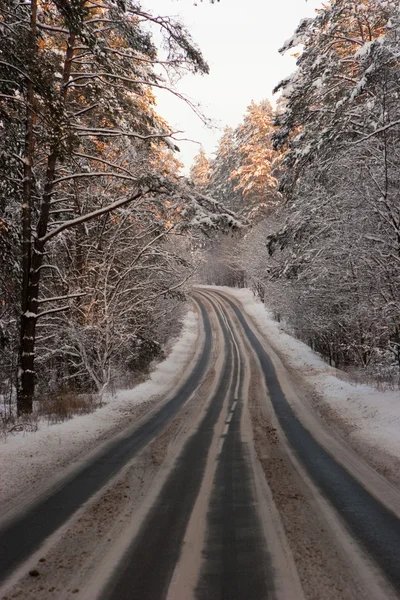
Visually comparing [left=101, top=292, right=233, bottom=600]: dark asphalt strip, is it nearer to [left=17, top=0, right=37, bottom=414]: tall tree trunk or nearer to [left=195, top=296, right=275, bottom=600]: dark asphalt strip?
[left=195, top=296, right=275, bottom=600]: dark asphalt strip

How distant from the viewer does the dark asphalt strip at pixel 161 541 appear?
2807 millimetres

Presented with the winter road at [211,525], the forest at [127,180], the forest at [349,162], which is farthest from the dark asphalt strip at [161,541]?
the forest at [349,162]

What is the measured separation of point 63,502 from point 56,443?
2823 mm

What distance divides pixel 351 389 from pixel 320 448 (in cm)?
622

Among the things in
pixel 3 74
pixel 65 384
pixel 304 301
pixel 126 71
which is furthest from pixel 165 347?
pixel 3 74

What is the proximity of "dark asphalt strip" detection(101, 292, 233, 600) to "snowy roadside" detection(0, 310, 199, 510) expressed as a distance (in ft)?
6.18

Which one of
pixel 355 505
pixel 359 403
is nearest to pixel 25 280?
pixel 355 505

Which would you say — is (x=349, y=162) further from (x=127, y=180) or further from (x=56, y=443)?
(x=56, y=443)

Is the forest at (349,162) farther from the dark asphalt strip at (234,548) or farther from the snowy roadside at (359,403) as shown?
the dark asphalt strip at (234,548)

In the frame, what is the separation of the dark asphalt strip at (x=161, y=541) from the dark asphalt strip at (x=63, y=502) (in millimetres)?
912

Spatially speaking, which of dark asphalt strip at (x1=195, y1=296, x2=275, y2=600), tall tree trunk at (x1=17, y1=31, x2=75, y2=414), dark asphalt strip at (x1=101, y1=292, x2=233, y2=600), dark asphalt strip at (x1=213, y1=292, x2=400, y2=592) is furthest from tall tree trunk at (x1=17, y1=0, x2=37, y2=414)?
dark asphalt strip at (x1=213, y1=292, x2=400, y2=592)

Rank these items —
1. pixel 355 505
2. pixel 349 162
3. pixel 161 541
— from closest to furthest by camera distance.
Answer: pixel 161 541 < pixel 355 505 < pixel 349 162

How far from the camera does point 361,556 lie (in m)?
3.27

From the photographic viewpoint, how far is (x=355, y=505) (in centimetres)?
439
